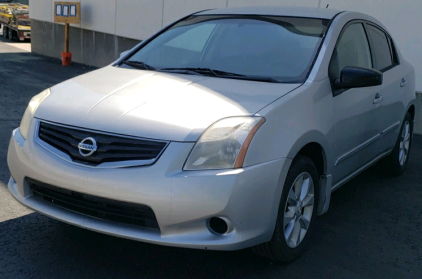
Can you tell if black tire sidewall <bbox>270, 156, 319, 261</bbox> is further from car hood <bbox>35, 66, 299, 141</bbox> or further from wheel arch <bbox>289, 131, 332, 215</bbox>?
car hood <bbox>35, 66, 299, 141</bbox>

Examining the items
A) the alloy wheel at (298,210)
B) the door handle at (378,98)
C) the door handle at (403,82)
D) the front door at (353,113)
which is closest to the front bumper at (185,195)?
the alloy wheel at (298,210)

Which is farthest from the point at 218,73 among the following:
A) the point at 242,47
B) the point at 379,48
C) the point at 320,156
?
the point at 379,48

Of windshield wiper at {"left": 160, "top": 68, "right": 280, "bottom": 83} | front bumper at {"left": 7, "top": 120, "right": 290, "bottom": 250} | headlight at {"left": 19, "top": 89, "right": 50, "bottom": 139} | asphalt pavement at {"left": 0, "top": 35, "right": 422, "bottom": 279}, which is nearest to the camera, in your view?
front bumper at {"left": 7, "top": 120, "right": 290, "bottom": 250}

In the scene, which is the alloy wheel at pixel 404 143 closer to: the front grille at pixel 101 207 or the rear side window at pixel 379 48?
the rear side window at pixel 379 48

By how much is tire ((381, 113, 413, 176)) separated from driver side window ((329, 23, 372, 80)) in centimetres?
121

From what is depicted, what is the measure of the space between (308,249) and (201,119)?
1.34m

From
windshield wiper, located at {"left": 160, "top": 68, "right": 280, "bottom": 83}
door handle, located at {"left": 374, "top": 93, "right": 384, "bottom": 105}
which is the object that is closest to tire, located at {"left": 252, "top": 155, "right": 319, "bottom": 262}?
windshield wiper, located at {"left": 160, "top": 68, "right": 280, "bottom": 83}

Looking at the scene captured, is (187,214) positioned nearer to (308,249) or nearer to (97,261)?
(97,261)

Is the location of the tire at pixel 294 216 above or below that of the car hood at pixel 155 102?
below

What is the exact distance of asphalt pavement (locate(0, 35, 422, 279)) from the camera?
3.40 meters

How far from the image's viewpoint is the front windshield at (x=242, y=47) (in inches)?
158

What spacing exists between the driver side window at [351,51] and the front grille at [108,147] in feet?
5.25

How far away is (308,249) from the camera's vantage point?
3.86 m

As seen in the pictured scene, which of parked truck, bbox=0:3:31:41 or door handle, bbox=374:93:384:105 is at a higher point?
door handle, bbox=374:93:384:105
